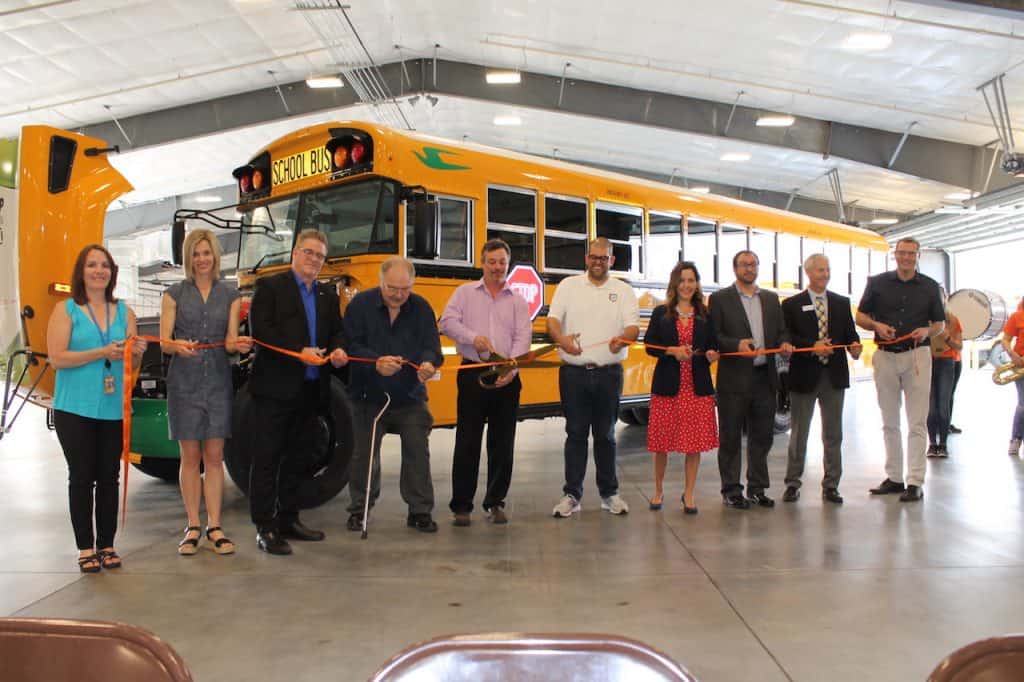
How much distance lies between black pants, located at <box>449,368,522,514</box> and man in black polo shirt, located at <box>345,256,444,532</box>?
0.23m

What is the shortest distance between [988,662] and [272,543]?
3.95 meters

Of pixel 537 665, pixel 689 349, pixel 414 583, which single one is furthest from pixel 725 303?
pixel 537 665

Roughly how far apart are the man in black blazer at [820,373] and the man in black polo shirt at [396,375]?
2.69m

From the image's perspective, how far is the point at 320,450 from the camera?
205 inches

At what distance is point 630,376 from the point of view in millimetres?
7395

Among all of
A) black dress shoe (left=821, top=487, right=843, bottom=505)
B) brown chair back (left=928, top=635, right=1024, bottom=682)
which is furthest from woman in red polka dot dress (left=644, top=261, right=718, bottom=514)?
brown chair back (left=928, top=635, right=1024, bottom=682)

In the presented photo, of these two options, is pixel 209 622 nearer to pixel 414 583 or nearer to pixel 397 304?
pixel 414 583

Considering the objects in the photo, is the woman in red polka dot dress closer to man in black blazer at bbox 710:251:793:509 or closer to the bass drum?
man in black blazer at bbox 710:251:793:509

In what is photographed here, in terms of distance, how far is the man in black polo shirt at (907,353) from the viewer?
5676 millimetres

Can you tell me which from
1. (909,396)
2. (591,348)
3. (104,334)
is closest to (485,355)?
(591,348)

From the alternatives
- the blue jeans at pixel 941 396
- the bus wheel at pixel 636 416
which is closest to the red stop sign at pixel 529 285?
the bus wheel at pixel 636 416

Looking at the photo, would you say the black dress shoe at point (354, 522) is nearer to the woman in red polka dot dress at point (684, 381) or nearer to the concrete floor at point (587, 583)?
the concrete floor at point (587, 583)

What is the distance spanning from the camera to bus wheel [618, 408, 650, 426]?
9.91 meters

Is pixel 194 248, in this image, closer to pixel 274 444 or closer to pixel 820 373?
pixel 274 444
